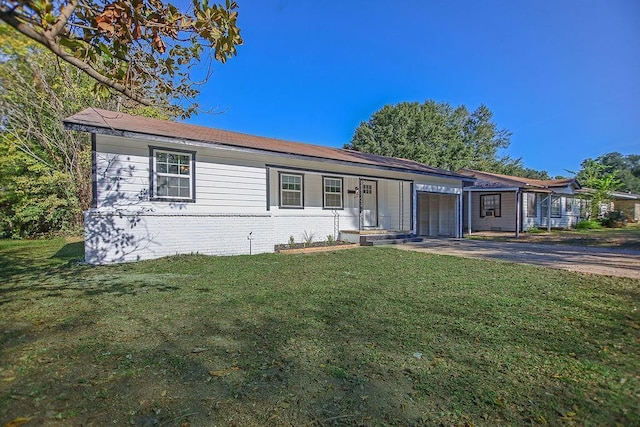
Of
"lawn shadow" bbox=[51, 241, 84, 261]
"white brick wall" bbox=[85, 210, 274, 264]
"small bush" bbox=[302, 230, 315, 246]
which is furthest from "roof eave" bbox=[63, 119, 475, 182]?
"lawn shadow" bbox=[51, 241, 84, 261]

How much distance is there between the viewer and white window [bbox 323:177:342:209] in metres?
12.9

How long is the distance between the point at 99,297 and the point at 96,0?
396cm

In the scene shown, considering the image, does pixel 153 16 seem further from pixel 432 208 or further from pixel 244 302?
pixel 432 208

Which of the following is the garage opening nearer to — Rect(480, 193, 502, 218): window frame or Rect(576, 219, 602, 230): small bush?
Rect(480, 193, 502, 218): window frame

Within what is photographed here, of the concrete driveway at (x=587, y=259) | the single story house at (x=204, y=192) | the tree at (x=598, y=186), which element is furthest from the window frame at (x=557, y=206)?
the single story house at (x=204, y=192)

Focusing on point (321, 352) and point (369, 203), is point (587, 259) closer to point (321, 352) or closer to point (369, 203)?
point (369, 203)

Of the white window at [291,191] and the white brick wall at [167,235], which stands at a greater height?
the white window at [291,191]

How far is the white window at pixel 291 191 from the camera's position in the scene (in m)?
11.6

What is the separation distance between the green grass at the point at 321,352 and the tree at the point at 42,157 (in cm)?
1124

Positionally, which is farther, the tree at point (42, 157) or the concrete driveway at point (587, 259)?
the tree at point (42, 157)

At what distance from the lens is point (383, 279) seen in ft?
20.3

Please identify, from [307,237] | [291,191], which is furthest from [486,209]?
[291,191]

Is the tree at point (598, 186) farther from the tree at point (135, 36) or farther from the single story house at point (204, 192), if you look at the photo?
the tree at point (135, 36)

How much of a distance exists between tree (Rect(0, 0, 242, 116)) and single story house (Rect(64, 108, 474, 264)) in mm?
2727
